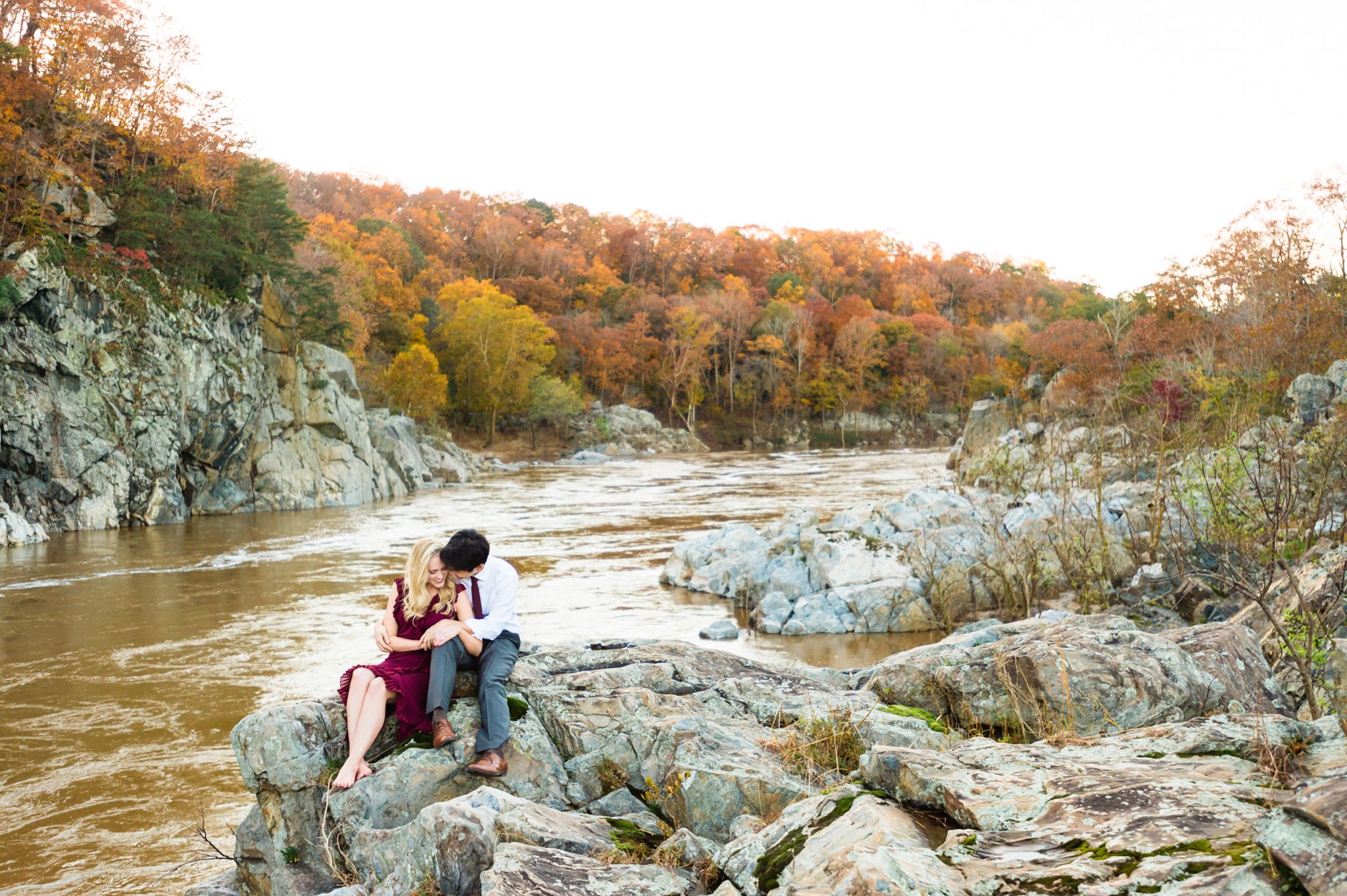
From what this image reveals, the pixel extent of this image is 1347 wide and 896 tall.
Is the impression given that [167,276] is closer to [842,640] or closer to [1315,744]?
[842,640]

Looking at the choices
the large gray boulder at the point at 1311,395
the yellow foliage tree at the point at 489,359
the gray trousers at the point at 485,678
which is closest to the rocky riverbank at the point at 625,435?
the yellow foliage tree at the point at 489,359

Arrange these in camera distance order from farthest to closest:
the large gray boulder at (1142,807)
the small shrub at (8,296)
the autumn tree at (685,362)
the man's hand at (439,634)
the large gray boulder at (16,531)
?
the autumn tree at (685,362)
the small shrub at (8,296)
the large gray boulder at (16,531)
the man's hand at (439,634)
the large gray boulder at (1142,807)

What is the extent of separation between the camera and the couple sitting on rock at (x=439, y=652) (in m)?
4.68

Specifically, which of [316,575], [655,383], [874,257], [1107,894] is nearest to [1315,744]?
[1107,894]

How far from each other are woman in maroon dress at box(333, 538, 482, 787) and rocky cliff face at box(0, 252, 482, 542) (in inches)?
758

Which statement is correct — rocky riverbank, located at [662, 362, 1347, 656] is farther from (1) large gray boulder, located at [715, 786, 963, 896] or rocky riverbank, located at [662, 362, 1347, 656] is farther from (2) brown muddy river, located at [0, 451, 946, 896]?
(1) large gray boulder, located at [715, 786, 963, 896]

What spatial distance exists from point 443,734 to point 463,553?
3.51ft

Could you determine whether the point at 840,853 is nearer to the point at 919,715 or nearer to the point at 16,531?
the point at 919,715

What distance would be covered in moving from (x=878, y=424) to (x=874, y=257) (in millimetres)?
31707

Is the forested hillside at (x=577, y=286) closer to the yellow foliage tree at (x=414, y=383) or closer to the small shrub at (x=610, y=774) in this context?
the yellow foliage tree at (x=414, y=383)

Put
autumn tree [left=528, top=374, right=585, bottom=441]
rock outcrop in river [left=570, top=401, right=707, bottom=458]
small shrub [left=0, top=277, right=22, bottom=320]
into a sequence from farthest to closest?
rock outcrop in river [left=570, top=401, right=707, bottom=458]
autumn tree [left=528, top=374, right=585, bottom=441]
small shrub [left=0, top=277, right=22, bottom=320]

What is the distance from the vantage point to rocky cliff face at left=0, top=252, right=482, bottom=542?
22031mm

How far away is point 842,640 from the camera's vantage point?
454 inches

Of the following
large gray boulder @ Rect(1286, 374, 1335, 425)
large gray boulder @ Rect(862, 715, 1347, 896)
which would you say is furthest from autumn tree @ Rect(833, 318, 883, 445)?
large gray boulder @ Rect(862, 715, 1347, 896)
